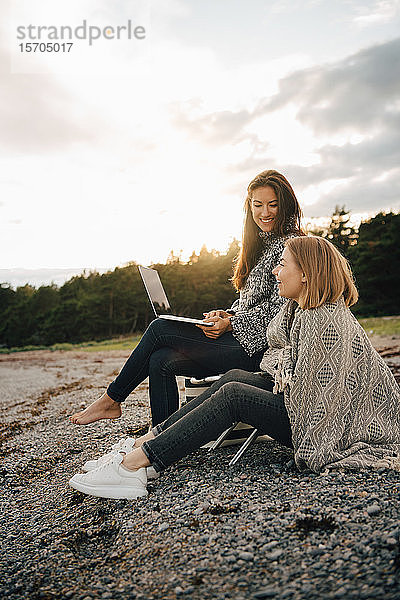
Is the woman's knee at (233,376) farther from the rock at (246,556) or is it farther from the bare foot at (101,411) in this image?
the rock at (246,556)

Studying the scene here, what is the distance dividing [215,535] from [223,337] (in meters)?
1.77

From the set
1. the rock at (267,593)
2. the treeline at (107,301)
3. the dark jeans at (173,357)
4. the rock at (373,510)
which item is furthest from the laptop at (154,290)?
the treeline at (107,301)

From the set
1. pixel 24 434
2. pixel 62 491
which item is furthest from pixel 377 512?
pixel 24 434

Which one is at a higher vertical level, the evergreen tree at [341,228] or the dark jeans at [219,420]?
the evergreen tree at [341,228]

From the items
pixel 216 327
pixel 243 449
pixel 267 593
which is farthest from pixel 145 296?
pixel 267 593

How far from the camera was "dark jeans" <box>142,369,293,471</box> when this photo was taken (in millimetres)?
3652

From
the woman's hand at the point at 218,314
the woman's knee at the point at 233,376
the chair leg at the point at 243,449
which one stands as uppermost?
the woman's hand at the point at 218,314

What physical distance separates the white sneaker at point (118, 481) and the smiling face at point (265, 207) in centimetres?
228

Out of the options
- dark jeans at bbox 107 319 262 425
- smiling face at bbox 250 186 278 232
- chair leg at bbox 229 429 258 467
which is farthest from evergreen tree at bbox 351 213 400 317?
chair leg at bbox 229 429 258 467

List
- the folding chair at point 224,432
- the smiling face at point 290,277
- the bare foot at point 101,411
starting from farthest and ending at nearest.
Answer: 1. the bare foot at point 101,411
2. the folding chair at point 224,432
3. the smiling face at point 290,277

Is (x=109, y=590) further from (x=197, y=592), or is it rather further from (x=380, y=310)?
(x=380, y=310)

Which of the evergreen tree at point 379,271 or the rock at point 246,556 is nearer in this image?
the rock at point 246,556

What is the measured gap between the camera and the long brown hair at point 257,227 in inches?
183

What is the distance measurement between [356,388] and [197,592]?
1.71 meters
